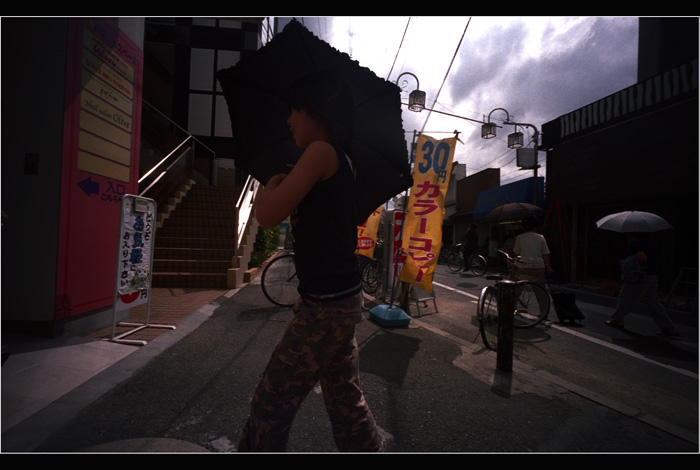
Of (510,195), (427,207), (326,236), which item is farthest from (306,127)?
(510,195)

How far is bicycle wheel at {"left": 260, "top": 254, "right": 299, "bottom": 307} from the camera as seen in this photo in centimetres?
601

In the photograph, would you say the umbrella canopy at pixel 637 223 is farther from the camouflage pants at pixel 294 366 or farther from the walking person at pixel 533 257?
the camouflage pants at pixel 294 366

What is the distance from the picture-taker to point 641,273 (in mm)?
5168

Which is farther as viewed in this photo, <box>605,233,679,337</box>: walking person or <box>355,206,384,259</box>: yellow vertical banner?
<box>355,206,384,259</box>: yellow vertical banner

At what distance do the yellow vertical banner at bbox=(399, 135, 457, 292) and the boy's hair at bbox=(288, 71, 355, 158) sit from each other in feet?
12.6

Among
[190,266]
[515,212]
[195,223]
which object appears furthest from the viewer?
[195,223]

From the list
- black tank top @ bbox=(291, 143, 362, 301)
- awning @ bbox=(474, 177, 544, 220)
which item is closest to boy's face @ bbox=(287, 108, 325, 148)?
black tank top @ bbox=(291, 143, 362, 301)

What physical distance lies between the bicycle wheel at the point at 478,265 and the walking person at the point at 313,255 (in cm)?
1232

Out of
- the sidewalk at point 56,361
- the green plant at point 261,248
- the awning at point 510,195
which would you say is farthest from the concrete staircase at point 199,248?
the awning at point 510,195

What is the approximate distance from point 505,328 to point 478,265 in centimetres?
1008

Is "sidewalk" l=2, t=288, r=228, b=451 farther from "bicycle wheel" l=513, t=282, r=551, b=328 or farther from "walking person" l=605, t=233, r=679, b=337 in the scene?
"walking person" l=605, t=233, r=679, b=337

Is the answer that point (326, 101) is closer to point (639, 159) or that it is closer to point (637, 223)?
point (637, 223)

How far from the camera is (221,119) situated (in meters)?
16.2

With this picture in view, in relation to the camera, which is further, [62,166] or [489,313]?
[489,313]
